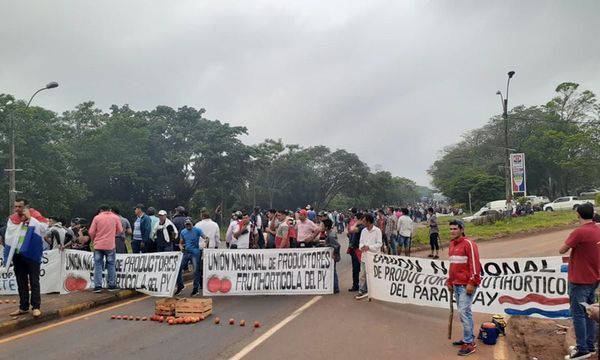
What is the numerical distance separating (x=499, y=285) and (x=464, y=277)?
220 cm

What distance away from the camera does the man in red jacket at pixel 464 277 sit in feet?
20.5

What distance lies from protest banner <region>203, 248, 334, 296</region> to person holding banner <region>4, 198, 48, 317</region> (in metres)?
3.50

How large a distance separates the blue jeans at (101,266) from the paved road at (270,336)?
3.81ft

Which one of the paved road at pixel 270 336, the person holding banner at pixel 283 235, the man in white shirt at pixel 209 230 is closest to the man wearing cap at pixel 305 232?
the person holding banner at pixel 283 235

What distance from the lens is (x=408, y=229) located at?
16.4 metres

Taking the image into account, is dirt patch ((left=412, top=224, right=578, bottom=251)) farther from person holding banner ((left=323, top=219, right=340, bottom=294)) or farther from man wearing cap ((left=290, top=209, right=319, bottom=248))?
person holding banner ((left=323, top=219, right=340, bottom=294))

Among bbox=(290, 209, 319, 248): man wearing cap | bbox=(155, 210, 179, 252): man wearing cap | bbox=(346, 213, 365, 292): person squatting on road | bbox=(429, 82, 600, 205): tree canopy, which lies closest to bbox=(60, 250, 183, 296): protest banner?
bbox=(155, 210, 179, 252): man wearing cap

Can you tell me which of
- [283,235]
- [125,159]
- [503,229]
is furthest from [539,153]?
[283,235]

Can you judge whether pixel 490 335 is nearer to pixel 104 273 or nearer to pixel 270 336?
pixel 270 336

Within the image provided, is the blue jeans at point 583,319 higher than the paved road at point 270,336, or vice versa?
the blue jeans at point 583,319

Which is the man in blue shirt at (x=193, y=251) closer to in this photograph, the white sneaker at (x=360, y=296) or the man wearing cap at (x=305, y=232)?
the man wearing cap at (x=305, y=232)

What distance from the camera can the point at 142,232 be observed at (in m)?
12.4

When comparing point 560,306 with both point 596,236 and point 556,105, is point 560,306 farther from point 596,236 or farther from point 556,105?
point 556,105

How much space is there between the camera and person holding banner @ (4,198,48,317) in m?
8.19
